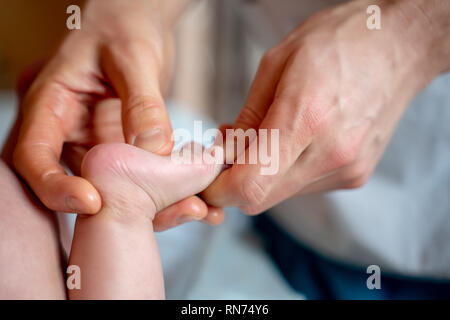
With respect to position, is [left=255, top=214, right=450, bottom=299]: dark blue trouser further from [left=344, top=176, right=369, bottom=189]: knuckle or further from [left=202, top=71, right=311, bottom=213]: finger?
[left=202, top=71, right=311, bottom=213]: finger

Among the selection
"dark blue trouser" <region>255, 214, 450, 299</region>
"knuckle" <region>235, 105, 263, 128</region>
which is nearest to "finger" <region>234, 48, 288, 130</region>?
"knuckle" <region>235, 105, 263, 128</region>

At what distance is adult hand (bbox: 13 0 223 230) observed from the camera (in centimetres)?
54

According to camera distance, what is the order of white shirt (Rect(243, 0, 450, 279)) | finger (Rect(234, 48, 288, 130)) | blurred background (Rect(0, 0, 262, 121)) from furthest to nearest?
1. blurred background (Rect(0, 0, 262, 121))
2. white shirt (Rect(243, 0, 450, 279))
3. finger (Rect(234, 48, 288, 130))

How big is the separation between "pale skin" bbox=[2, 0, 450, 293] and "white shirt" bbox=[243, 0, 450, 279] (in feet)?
0.57

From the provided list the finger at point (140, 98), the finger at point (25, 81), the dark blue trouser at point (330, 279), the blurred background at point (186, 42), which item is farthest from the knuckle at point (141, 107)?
the blurred background at point (186, 42)

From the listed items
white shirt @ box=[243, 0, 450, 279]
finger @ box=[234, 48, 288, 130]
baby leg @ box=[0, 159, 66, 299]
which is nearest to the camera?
baby leg @ box=[0, 159, 66, 299]

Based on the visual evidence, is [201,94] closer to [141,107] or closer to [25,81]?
[25,81]

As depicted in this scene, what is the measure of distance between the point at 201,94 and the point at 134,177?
126 centimetres

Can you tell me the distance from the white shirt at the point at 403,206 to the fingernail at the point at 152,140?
42 cm

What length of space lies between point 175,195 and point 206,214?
0.06 m

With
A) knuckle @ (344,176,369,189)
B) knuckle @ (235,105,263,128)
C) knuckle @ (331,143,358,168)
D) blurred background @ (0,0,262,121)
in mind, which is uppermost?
blurred background @ (0,0,262,121)

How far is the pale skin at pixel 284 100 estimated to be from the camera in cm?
54

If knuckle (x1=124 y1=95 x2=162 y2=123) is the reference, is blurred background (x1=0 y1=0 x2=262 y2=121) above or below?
above
